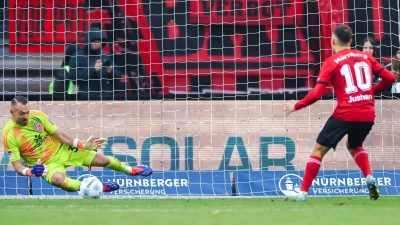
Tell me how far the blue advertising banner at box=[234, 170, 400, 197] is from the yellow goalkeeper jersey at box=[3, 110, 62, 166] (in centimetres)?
300

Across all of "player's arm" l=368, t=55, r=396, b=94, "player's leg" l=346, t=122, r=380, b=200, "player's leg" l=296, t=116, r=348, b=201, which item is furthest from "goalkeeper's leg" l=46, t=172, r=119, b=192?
"player's arm" l=368, t=55, r=396, b=94

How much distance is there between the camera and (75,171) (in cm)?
1309

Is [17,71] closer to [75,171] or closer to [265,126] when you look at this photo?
[75,171]

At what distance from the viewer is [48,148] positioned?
11.2 metres

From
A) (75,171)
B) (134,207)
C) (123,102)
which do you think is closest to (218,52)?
(123,102)

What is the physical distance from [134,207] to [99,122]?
448 cm

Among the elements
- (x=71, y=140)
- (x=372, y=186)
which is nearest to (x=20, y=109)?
(x=71, y=140)

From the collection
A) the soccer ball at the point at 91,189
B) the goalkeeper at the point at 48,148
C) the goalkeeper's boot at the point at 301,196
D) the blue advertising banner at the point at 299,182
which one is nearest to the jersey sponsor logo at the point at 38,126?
the goalkeeper at the point at 48,148

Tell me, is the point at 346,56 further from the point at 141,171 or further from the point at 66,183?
the point at 66,183

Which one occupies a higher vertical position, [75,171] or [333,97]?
[333,97]

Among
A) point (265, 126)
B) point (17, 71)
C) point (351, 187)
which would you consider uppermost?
point (17, 71)

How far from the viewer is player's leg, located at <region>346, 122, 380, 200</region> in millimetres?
9586

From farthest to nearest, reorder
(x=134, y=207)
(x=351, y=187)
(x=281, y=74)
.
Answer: (x=281, y=74) < (x=351, y=187) < (x=134, y=207)

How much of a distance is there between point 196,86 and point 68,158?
3.09 metres
